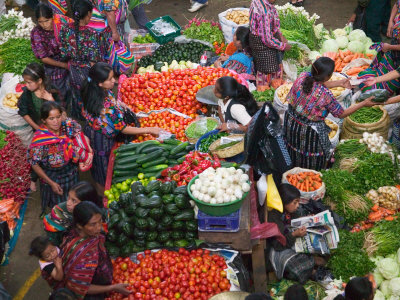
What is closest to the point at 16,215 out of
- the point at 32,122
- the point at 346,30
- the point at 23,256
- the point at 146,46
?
the point at 23,256

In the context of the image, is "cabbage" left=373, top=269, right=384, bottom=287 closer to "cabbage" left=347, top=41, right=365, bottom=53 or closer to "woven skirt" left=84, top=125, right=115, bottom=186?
"woven skirt" left=84, top=125, right=115, bottom=186

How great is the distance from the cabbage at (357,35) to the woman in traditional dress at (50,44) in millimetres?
4543

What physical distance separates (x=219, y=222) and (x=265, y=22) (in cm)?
326

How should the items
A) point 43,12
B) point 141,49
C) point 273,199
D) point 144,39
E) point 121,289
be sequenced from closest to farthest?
point 121,289 < point 273,199 < point 43,12 < point 141,49 < point 144,39

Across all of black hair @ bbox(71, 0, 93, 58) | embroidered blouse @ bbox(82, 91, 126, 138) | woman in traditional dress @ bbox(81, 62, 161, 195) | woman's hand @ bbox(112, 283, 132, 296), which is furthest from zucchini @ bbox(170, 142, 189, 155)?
black hair @ bbox(71, 0, 93, 58)

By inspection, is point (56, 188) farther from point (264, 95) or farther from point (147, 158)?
point (264, 95)

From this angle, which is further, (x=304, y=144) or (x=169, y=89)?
(x=169, y=89)

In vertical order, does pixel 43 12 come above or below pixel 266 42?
above

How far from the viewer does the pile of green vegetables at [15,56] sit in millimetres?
7410

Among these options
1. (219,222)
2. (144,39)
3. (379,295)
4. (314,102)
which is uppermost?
(314,102)

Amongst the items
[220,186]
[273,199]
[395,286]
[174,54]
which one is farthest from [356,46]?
[220,186]

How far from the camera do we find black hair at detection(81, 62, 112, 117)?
514 cm

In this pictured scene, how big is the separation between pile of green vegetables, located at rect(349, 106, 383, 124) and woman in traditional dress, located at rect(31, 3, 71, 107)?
379 cm

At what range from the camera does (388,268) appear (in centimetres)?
455
